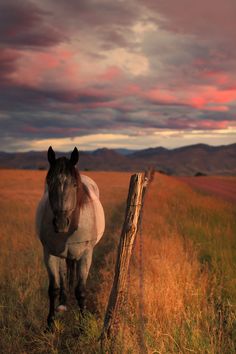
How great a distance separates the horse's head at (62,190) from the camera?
16.6 ft

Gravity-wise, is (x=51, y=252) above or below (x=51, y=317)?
above

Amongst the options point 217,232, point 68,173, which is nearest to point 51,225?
point 68,173

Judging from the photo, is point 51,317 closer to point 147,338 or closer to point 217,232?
point 147,338

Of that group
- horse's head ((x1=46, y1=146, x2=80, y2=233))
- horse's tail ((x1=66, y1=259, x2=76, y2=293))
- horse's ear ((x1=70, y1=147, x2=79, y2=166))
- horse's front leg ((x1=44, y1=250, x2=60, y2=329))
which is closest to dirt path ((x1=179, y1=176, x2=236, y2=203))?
horse's tail ((x1=66, y1=259, x2=76, y2=293))

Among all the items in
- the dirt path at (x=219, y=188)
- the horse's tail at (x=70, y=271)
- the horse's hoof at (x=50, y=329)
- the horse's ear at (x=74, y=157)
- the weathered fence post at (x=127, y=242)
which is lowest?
the horse's hoof at (x=50, y=329)

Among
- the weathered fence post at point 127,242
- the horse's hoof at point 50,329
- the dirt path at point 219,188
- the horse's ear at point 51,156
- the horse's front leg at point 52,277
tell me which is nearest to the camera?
the weathered fence post at point 127,242

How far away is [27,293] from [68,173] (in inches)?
112

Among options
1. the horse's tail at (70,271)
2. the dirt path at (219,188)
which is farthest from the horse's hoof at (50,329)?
the dirt path at (219,188)

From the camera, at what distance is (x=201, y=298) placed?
254 inches

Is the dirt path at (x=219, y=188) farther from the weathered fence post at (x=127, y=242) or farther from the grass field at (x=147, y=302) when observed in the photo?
the weathered fence post at (x=127, y=242)

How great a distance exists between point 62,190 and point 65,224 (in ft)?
1.39

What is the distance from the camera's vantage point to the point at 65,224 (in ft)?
16.7

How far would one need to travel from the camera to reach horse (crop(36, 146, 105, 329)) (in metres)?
5.11

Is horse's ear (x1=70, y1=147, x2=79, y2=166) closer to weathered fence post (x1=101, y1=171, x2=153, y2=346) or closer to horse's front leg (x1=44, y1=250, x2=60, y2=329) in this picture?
weathered fence post (x1=101, y1=171, x2=153, y2=346)
